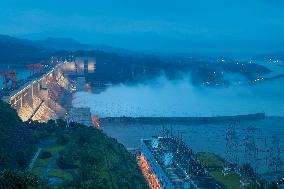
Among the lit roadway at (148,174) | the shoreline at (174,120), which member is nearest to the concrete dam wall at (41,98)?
the shoreline at (174,120)

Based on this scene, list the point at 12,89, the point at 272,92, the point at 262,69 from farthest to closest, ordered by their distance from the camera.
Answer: the point at 262,69
the point at 272,92
the point at 12,89

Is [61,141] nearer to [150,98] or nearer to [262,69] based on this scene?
[150,98]

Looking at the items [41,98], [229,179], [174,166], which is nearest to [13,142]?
[174,166]

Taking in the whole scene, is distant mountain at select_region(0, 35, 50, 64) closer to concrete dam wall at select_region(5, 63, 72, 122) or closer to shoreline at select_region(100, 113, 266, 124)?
concrete dam wall at select_region(5, 63, 72, 122)

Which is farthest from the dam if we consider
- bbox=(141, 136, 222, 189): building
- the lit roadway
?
bbox=(141, 136, 222, 189): building

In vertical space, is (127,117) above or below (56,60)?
below

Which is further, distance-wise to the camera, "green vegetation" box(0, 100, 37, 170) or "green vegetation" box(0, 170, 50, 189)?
"green vegetation" box(0, 100, 37, 170)

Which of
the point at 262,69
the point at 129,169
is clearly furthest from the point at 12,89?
the point at 262,69
